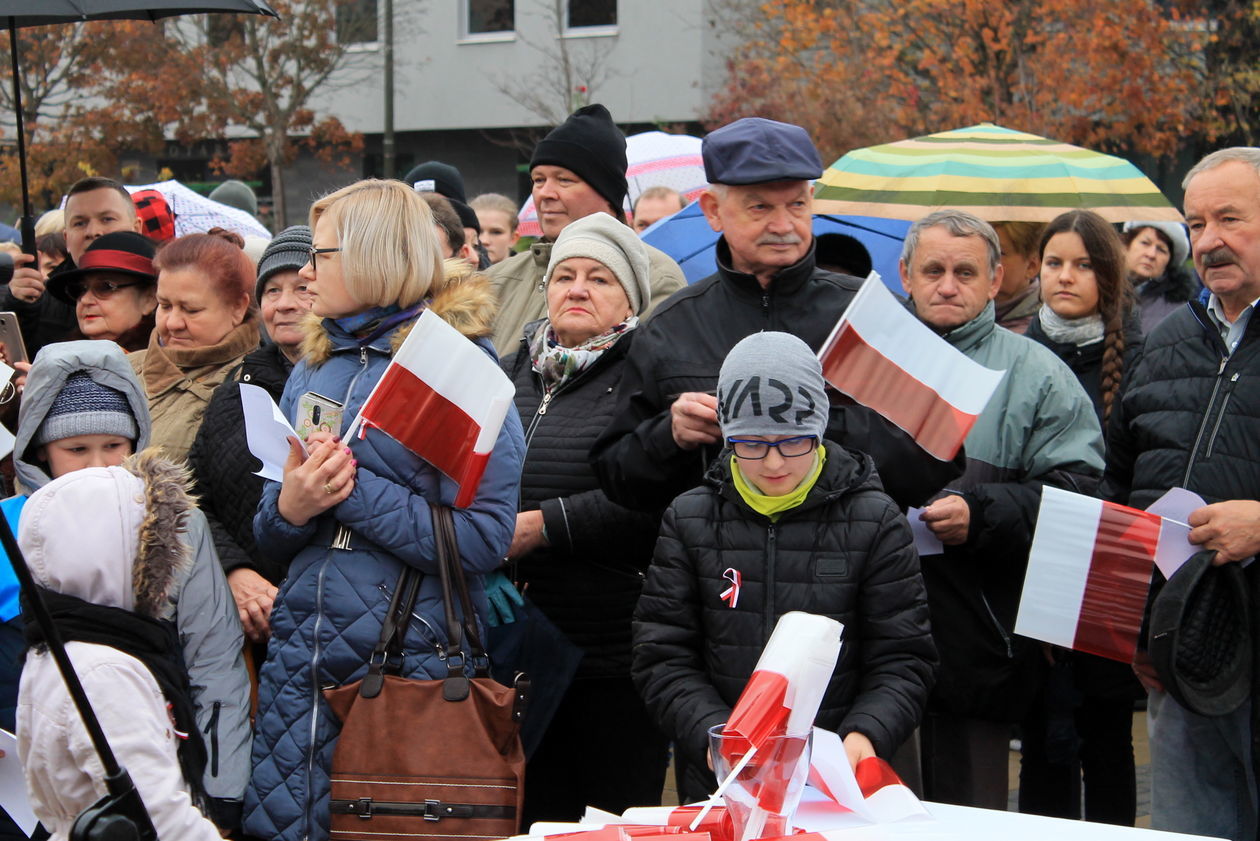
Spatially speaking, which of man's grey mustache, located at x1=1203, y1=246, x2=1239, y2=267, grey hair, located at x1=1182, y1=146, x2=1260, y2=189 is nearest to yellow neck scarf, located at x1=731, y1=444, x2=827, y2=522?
man's grey mustache, located at x1=1203, y1=246, x2=1239, y2=267

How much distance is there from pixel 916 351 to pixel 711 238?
Answer: 11.3 ft

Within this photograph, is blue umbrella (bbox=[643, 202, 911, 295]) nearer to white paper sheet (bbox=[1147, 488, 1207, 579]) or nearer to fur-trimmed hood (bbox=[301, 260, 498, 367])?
fur-trimmed hood (bbox=[301, 260, 498, 367])

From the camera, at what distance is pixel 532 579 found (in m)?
4.36

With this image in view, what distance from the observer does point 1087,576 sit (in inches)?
152

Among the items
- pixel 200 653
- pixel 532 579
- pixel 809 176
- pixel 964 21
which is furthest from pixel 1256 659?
pixel 964 21

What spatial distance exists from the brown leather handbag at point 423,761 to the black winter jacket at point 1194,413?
1855mm

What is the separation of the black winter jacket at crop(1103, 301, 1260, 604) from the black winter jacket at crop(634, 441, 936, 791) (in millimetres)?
901

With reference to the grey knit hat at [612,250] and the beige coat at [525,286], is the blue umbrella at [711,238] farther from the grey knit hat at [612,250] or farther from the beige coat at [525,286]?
the grey knit hat at [612,250]

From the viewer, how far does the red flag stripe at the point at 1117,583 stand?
3.78 m

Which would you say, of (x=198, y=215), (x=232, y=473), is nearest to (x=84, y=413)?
(x=232, y=473)

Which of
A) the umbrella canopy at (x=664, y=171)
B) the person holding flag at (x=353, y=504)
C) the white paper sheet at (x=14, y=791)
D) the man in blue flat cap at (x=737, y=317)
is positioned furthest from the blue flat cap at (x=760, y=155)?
the umbrella canopy at (x=664, y=171)

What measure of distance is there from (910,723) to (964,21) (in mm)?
15988

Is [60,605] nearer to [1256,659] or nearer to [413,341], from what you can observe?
[413,341]

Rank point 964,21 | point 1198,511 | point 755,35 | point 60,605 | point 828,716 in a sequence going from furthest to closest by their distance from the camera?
point 755,35 → point 964,21 → point 1198,511 → point 828,716 → point 60,605
